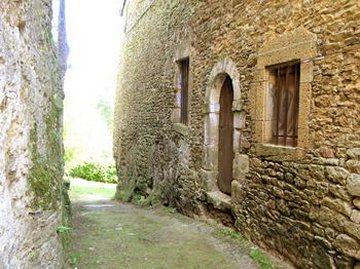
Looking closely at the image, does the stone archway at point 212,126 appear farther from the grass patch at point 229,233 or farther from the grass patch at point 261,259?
the grass patch at point 261,259

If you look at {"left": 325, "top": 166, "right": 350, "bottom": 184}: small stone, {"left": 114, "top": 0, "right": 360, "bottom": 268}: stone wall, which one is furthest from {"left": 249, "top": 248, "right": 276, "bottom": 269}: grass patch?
{"left": 325, "top": 166, "right": 350, "bottom": 184}: small stone

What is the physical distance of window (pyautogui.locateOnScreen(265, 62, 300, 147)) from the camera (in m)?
4.24

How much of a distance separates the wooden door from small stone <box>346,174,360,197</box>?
2.66 m

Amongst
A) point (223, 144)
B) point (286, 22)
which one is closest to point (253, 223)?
point (223, 144)

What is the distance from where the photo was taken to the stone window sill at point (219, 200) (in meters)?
5.62

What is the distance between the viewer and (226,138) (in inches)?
237

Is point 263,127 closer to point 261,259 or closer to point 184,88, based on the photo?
point 261,259

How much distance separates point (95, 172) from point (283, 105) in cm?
1656

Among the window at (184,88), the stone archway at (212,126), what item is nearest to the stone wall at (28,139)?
the stone archway at (212,126)

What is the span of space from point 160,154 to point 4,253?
22.0 ft

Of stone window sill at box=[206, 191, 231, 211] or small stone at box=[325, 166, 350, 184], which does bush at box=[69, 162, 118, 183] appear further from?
small stone at box=[325, 166, 350, 184]

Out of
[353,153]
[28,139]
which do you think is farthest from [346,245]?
[28,139]

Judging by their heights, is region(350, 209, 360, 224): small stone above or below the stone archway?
below

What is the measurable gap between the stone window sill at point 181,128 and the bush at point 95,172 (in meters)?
12.1
